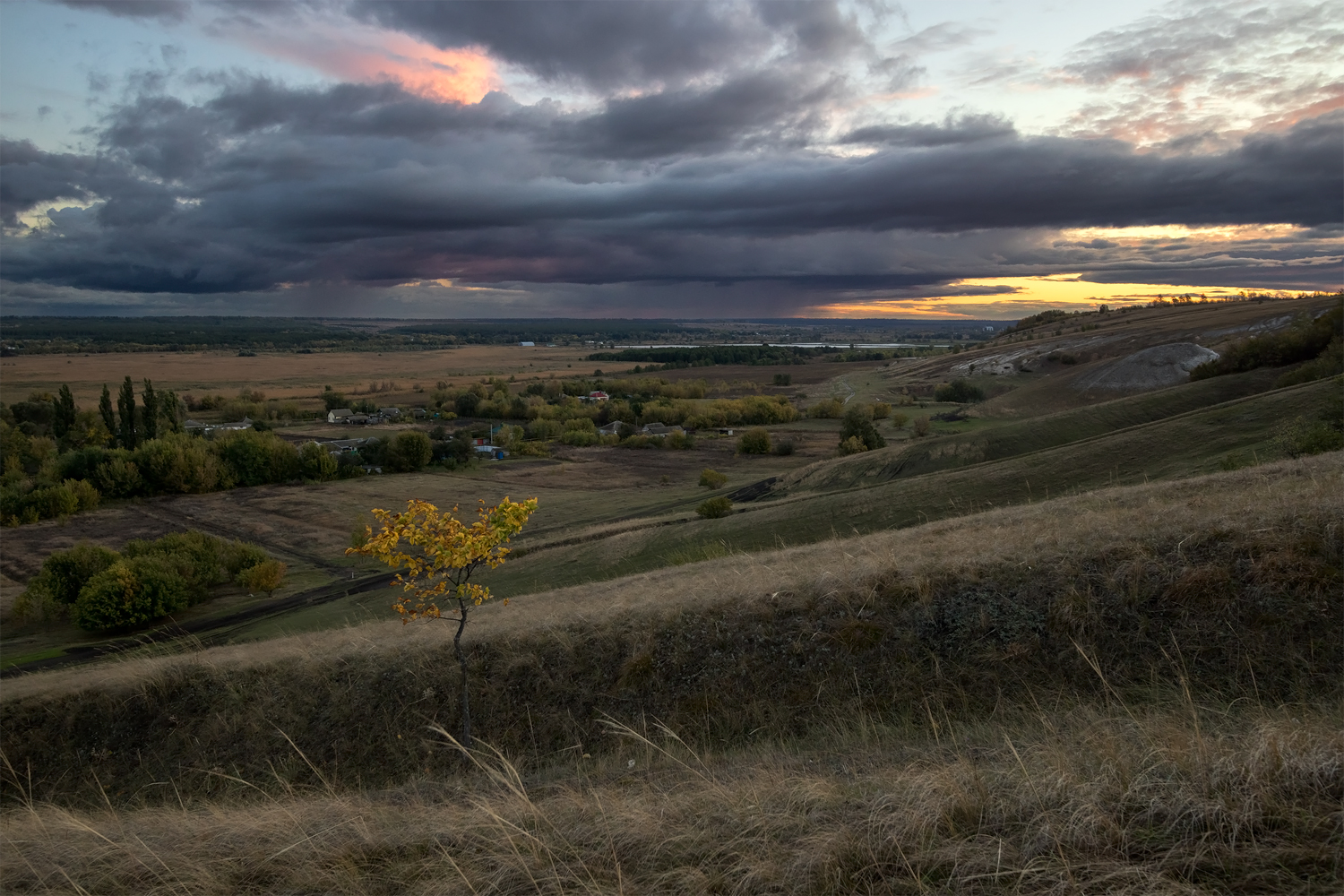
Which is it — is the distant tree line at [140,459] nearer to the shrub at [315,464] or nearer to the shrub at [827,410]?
the shrub at [315,464]

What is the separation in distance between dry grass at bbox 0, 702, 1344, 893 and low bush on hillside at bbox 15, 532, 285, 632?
3768 cm

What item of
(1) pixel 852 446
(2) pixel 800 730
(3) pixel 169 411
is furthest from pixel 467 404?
(2) pixel 800 730

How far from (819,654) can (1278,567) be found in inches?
230

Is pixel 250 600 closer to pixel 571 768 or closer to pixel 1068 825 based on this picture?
pixel 571 768

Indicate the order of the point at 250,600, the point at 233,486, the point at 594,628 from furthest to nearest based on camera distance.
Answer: the point at 233,486 → the point at 250,600 → the point at 594,628

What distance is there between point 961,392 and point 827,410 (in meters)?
21.0

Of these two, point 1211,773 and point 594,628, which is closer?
point 1211,773

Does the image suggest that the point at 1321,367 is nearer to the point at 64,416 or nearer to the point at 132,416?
the point at 132,416

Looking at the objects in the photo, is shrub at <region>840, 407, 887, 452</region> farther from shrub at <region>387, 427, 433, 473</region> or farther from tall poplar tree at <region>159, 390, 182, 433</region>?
tall poplar tree at <region>159, 390, 182, 433</region>

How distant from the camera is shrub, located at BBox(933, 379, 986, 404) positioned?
3568 inches

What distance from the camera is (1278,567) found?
8977 millimetres

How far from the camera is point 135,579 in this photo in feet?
123

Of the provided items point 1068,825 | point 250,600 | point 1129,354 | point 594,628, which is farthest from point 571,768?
point 1129,354

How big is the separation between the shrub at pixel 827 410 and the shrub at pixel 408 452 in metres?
57.0
